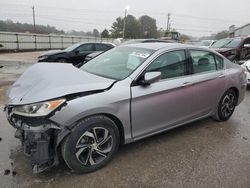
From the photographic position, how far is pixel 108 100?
2.70 metres

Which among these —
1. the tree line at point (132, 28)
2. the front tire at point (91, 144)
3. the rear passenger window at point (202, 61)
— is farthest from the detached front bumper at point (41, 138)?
the tree line at point (132, 28)

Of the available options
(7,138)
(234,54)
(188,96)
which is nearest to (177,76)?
(188,96)

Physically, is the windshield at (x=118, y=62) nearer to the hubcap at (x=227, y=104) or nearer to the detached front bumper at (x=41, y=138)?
the detached front bumper at (x=41, y=138)

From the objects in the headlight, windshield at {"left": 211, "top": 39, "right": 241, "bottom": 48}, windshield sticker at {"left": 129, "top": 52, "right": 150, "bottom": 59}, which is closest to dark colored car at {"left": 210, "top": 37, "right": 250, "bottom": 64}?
windshield at {"left": 211, "top": 39, "right": 241, "bottom": 48}

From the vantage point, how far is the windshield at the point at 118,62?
3.21 m

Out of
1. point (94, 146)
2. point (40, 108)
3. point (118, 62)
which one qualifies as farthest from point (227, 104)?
point (40, 108)

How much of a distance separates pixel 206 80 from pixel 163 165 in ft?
5.41

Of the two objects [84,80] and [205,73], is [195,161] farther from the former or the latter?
[84,80]

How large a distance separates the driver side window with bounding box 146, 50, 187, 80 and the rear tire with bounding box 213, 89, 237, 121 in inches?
49.4

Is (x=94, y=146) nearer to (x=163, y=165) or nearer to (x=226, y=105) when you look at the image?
(x=163, y=165)

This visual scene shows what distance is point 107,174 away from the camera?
278cm

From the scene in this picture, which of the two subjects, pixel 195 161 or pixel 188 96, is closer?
pixel 195 161

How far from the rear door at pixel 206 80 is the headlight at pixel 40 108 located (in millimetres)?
2163

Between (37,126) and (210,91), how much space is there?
2.82m
